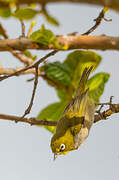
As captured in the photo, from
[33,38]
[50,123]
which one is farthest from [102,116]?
[33,38]

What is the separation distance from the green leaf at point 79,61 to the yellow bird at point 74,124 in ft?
0.25

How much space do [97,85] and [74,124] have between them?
0.49 m

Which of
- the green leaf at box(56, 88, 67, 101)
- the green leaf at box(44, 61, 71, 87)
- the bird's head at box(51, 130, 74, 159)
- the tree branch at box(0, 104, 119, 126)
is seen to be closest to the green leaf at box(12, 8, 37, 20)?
the tree branch at box(0, 104, 119, 126)

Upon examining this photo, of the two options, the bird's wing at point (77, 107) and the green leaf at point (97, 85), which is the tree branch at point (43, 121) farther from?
the bird's wing at point (77, 107)

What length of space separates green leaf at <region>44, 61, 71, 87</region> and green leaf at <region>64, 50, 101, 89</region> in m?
0.06

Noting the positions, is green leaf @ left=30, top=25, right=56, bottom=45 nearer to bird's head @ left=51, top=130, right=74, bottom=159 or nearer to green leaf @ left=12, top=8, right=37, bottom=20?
green leaf @ left=12, top=8, right=37, bottom=20

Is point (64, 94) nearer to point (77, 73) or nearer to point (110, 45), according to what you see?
point (77, 73)

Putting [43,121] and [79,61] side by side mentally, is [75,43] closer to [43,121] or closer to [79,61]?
[43,121]

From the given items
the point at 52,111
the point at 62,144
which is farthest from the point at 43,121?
the point at 62,144

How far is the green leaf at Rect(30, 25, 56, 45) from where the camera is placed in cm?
71

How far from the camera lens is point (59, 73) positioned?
165 centimetres

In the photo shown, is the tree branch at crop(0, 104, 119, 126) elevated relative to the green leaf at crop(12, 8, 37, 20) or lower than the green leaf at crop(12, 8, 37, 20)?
lower

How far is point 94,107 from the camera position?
5.86 ft

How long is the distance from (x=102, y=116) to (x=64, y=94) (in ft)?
1.26
